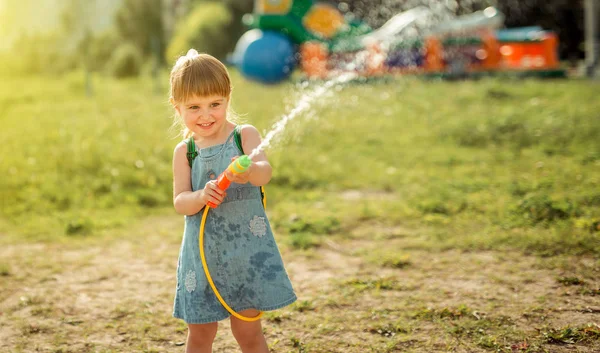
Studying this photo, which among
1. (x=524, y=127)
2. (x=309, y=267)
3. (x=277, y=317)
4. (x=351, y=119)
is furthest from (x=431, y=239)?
(x=351, y=119)

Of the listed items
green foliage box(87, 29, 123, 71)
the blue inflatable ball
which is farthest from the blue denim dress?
green foliage box(87, 29, 123, 71)

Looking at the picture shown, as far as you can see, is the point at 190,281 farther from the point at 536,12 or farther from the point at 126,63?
the point at 126,63

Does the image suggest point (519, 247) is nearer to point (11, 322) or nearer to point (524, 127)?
point (11, 322)

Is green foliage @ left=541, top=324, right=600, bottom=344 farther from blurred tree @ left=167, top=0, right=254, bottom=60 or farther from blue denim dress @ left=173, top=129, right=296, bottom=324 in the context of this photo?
blurred tree @ left=167, top=0, right=254, bottom=60

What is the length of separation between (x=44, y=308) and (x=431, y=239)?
2345mm

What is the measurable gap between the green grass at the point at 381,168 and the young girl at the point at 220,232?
1007mm

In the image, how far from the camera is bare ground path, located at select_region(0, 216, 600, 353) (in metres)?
2.92

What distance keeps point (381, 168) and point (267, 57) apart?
7058mm

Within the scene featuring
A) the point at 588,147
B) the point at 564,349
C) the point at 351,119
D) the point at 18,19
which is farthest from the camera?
the point at 18,19

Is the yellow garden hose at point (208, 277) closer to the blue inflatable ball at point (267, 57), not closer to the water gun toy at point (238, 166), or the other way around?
the water gun toy at point (238, 166)

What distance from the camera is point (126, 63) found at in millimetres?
18656

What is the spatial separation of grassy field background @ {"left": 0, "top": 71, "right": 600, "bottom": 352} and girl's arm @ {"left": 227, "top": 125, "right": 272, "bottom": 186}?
75 centimetres

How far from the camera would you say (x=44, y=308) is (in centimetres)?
340

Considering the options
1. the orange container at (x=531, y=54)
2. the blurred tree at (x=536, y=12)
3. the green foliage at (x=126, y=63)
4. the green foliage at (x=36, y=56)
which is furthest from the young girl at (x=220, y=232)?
the green foliage at (x=36, y=56)
